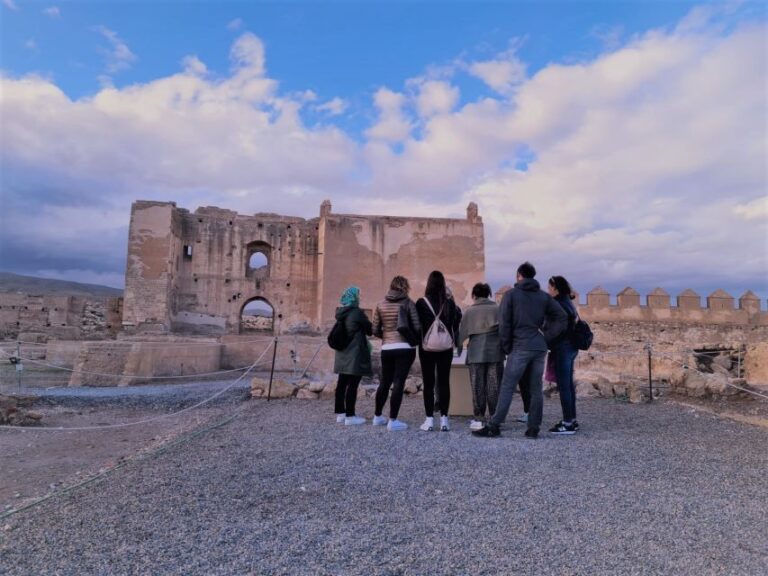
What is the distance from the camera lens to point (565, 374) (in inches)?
232

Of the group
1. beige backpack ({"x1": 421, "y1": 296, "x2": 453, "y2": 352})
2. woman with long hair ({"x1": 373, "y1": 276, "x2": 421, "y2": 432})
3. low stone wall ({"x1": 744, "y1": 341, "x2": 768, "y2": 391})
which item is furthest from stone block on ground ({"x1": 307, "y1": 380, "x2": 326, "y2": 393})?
low stone wall ({"x1": 744, "y1": 341, "x2": 768, "y2": 391})

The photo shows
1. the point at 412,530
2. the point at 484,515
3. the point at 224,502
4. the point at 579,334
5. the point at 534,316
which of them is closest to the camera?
the point at 412,530

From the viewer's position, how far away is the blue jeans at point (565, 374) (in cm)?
584

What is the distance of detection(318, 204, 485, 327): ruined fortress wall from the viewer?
25.0m

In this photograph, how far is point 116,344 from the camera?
13.5 metres

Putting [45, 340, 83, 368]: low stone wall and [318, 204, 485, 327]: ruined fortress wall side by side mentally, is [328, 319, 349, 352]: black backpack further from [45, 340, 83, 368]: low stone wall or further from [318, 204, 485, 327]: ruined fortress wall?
[318, 204, 485, 327]: ruined fortress wall

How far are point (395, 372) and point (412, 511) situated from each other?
273cm

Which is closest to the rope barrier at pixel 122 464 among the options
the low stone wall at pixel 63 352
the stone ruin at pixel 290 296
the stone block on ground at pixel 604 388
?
the stone block on ground at pixel 604 388

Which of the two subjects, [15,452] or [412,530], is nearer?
[412,530]

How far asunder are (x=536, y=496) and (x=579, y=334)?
2994mm

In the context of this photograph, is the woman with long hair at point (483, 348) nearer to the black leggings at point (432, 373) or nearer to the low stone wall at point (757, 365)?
the black leggings at point (432, 373)

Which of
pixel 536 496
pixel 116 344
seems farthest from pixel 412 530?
pixel 116 344

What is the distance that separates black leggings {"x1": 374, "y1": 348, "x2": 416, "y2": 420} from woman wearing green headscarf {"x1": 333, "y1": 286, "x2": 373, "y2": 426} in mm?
323

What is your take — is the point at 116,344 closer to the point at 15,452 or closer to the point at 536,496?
the point at 15,452
